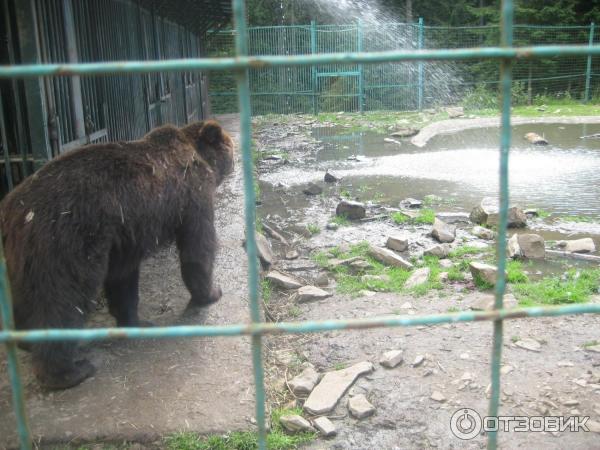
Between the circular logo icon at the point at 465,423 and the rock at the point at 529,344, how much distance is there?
34.0 inches

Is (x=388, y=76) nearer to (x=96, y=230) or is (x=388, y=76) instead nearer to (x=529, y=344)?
(x=529, y=344)

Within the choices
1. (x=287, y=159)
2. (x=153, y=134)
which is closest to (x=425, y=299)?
(x=153, y=134)

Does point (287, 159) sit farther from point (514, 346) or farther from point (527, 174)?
point (514, 346)

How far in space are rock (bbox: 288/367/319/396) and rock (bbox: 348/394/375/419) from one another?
0.29 metres

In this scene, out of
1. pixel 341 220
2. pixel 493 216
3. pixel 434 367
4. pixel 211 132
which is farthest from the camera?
pixel 341 220

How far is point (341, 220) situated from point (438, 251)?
65.1 inches

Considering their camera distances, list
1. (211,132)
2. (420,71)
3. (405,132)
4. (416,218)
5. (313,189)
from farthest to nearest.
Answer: (420,71) → (405,132) → (313,189) → (416,218) → (211,132)

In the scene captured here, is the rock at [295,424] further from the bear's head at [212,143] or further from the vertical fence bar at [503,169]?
the bear's head at [212,143]

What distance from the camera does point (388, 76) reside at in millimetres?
22359

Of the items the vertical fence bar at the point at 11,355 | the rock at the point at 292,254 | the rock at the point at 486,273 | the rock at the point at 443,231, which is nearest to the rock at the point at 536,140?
the rock at the point at 443,231

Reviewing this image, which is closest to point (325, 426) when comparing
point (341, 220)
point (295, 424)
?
point (295, 424)

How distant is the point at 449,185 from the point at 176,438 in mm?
7124

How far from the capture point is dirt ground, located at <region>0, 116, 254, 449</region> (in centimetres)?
306

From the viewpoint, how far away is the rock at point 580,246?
5938 mm
